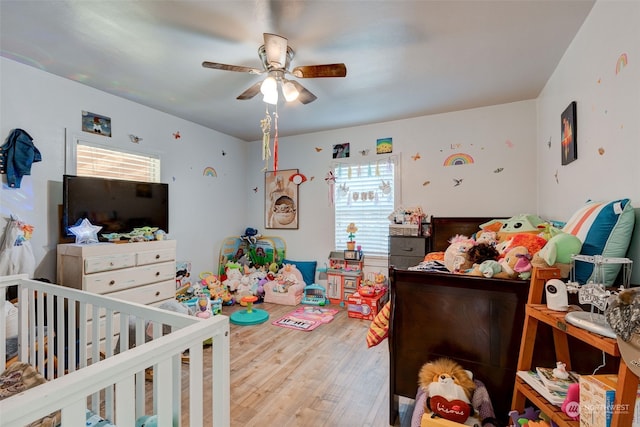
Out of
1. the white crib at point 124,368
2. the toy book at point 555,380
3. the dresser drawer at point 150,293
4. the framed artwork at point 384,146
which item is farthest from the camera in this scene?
the framed artwork at point 384,146

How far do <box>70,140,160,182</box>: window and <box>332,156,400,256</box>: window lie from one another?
2.39 metres

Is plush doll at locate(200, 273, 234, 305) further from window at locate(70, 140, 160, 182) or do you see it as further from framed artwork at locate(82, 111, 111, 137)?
framed artwork at locate(82, 111, 111, 137)

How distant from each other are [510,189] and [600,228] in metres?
2.24

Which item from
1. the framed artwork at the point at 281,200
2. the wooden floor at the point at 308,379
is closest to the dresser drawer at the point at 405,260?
the wooden floor at the point at 308,379

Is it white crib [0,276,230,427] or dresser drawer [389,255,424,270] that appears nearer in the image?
white crib [0,276,230,427]

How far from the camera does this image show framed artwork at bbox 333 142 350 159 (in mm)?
4172

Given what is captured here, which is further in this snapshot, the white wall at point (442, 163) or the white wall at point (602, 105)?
the white wall at point (442, 163)

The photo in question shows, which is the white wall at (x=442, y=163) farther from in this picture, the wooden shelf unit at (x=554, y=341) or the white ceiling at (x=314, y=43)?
the wooden shelf unit at (x=554, y=341)

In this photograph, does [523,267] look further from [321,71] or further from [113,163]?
[113,163]

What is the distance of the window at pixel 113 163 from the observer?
2.79m

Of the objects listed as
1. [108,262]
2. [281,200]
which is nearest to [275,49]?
[108,262]

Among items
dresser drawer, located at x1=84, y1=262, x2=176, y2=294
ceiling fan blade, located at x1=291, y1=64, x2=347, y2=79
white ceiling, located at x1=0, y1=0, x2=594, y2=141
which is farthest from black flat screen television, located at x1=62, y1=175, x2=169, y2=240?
ceiling fan blade, located at x1=291, y1=64, x2=347, y2=79

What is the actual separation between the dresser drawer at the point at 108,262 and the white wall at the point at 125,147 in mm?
531

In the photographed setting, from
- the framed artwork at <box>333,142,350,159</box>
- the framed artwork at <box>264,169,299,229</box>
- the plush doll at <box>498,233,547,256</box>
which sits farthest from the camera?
the framed artwork at <box>264,169,299,229</box>
